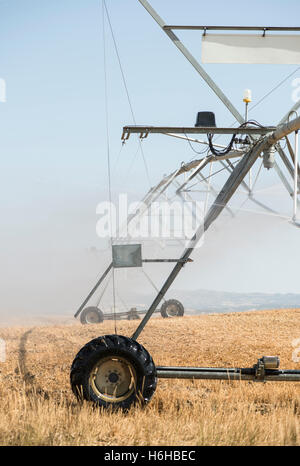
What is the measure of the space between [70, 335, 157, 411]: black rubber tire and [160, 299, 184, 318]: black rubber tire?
15525mm

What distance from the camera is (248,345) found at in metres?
13.5

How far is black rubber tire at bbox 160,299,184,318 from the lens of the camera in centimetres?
2252

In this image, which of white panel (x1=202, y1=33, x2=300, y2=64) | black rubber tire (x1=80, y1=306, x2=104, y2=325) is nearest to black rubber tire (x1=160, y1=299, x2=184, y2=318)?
black rubber tire (x1=80, y1=306, x2=104, y2=325)

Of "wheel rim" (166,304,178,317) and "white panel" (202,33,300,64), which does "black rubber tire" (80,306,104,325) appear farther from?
"white panel" (202,33,300,64)

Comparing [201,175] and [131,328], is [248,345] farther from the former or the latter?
[201,175]

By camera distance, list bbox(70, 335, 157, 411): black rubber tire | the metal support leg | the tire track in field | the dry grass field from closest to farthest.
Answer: the dry grass field
bbox(70, 335, 157, 411): black rubber tire
the tire track in field
the metal support leg

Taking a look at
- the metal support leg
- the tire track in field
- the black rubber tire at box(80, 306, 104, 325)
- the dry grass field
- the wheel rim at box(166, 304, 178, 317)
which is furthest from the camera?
the wheel rim at box(166, 304, 178, 317)

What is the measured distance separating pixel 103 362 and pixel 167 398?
1639 millimetres

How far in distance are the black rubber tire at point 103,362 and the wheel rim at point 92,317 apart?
14.5 m

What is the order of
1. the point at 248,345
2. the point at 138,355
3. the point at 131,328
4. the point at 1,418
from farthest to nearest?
1. the point at 131,328
2. the point at 248,345
3. the point at 138,355
4. the point at 1,418

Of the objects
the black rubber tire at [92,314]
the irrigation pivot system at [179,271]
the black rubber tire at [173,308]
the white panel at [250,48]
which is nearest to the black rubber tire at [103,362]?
the irrigation pivot system at [179,271]

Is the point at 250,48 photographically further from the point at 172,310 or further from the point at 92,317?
the point at 172,310

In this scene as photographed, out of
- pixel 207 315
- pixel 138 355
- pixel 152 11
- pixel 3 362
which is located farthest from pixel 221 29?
pixel 207 315
